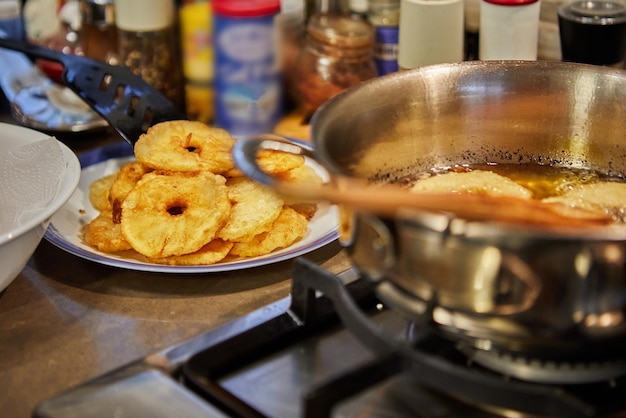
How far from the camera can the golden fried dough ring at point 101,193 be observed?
4.33 feet

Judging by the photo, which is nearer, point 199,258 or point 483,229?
point 483,229

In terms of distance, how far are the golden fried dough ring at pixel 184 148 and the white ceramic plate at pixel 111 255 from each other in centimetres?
13

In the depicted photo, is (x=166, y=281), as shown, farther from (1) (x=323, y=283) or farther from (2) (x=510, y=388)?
(2) (x=510, y=388)

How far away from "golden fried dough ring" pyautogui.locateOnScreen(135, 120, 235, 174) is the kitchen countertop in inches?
6.7

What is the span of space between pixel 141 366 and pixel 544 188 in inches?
20.9

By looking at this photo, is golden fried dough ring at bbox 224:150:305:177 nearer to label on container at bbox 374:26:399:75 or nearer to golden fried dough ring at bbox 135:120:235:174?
golden fried dough ring at bbox 135:120:235:174

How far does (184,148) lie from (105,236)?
192mm

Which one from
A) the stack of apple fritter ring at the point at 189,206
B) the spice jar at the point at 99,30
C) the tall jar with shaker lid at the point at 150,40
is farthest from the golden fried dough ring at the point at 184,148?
the spice jar at the point at 99,30

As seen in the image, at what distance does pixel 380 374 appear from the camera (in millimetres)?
793

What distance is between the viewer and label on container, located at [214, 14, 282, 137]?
1.60 m

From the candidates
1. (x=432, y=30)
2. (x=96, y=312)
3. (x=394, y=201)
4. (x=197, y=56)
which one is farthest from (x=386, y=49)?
(x=394, y=201)

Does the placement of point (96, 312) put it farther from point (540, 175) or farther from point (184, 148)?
point (540, 175)

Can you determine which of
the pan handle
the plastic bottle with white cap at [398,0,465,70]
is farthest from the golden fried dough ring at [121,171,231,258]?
the plastic bottle with white cap at [398,0,465,70]

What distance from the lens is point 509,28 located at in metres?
1.43
